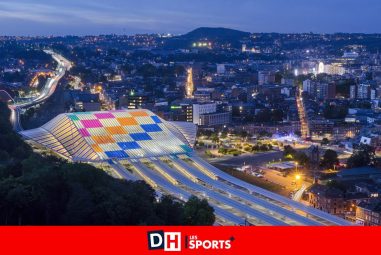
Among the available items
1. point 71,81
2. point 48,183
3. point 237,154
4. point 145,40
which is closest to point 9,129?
point 237,154

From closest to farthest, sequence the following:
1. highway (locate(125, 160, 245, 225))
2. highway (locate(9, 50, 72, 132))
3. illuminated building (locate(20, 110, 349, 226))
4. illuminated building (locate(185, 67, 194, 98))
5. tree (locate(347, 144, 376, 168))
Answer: highway (locate(125, 160, 245, 225)), illuminated building (locate(20, 110, 349, 226)), tree (locate(347, 144, 376, 168)), highway (locate(9, 50, 72, 132)), illuminated building (locate(185, 67, 194, 98))

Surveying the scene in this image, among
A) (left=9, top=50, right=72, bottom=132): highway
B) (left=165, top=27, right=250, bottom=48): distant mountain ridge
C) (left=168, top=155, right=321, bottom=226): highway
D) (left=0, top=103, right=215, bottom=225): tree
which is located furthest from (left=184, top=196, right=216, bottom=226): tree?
(left=165, top=27, right=250, bottom=48): distant mountain ridge

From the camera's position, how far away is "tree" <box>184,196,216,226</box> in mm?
4981

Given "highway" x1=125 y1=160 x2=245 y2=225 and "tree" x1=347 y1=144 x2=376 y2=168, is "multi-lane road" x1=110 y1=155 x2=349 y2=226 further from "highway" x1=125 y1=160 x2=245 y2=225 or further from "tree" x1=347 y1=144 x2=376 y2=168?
"tree" x1=347 y1=144 x2=376 y2=168

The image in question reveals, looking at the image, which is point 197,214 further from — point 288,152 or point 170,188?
point 288,152

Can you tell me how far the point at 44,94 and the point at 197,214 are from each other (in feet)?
50.8

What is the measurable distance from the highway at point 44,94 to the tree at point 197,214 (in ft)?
24.0

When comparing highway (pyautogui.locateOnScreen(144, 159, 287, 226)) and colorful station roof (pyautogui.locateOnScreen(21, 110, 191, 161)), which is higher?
colorful station roof (pyautogui.locateOnScreen(21, 110, 191, 161))

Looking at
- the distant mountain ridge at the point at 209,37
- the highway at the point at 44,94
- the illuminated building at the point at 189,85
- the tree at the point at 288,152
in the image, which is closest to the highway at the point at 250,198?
the tree at the point at 288,152

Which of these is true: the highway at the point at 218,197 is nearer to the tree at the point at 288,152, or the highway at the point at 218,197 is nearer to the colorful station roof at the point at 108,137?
the colorful station roof at the point at 108,137

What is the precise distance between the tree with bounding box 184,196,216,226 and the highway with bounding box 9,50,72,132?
24.0ft

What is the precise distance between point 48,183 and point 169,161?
4410 millimetres

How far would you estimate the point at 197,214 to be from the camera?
5062 mm
